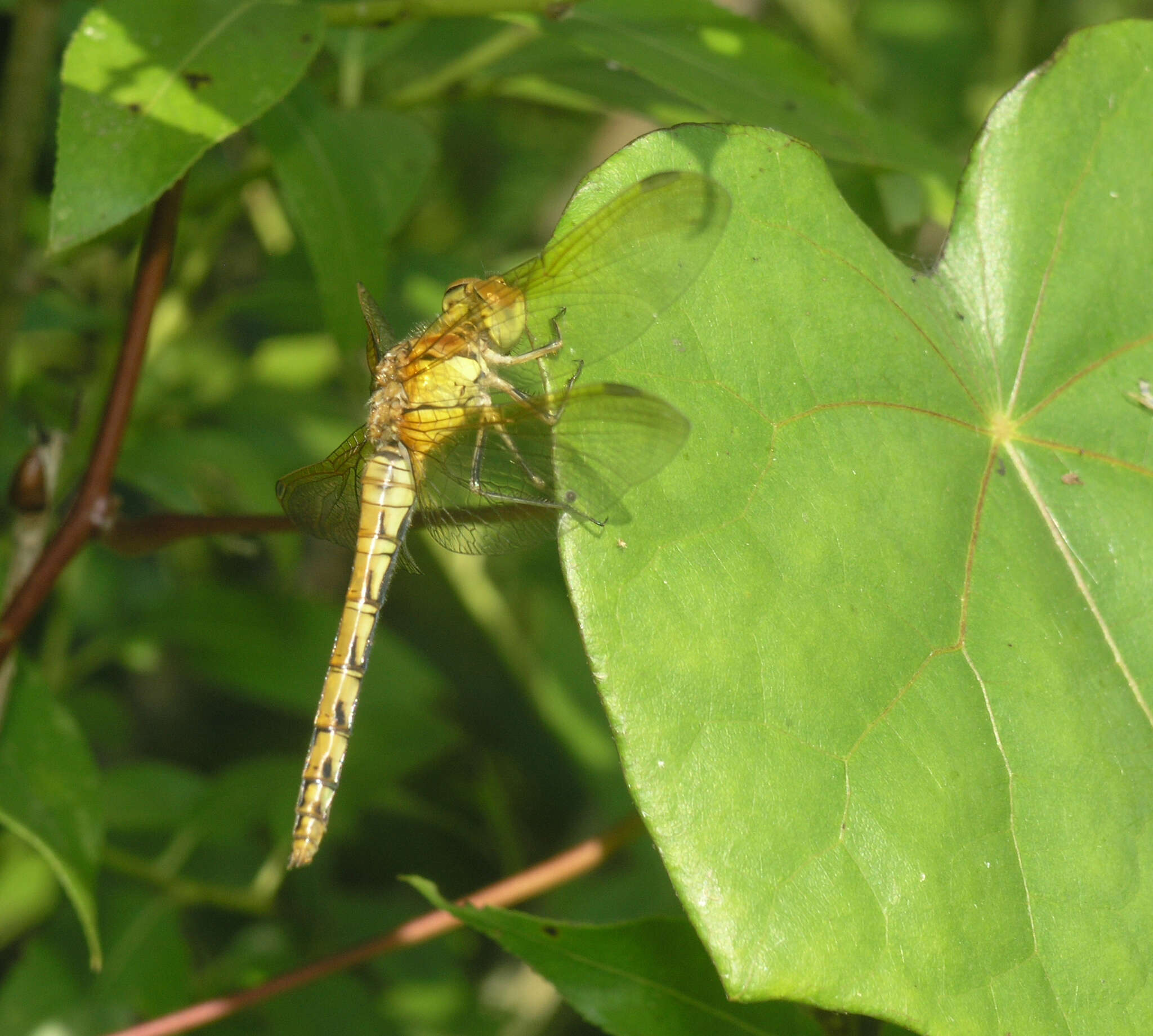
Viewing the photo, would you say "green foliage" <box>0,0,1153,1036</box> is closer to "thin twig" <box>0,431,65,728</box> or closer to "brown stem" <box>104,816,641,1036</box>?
"brown stem" <box>104,816,641,1036</box>

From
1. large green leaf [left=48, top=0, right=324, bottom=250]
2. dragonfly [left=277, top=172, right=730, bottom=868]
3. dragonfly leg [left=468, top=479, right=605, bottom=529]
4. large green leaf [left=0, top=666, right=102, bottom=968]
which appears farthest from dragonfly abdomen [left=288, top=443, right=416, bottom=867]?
large green leaf [left=48, top=0, right=324, bottom=250]

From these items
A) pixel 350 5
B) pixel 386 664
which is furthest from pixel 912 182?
pixel 386 664

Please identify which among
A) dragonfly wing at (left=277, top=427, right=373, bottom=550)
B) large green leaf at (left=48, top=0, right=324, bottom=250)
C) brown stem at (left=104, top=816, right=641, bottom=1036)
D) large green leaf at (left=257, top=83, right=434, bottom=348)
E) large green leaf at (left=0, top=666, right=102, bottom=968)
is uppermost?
large green leaf at (left=48, top=0, right=324, bottom=250)

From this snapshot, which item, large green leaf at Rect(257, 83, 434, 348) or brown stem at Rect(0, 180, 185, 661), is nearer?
brown stem at Rect(0, 180, 185, 661)

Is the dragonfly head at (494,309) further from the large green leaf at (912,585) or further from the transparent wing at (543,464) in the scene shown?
the large green leaf at (912,585)

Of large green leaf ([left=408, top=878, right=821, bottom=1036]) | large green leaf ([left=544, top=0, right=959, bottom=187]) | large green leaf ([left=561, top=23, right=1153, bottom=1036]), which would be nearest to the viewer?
large green leaf ([left=561, top=23, right=1153, bottom=1036])

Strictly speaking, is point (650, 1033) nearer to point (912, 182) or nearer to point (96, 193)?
point (96, 193)

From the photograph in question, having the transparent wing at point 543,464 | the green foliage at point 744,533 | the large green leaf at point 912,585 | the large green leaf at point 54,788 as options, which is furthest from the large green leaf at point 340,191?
the large green leaf at point 54,788
